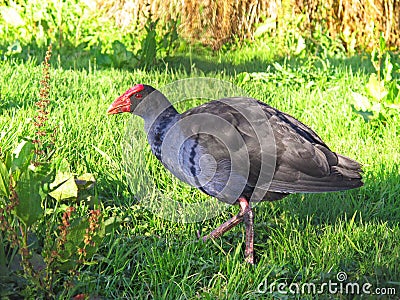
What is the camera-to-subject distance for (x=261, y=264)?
3480 millimetres

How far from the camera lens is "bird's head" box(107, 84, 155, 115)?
12.9 ft

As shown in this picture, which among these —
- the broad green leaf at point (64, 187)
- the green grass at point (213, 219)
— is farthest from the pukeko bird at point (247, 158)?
the broad green leaf at point (64, 187)

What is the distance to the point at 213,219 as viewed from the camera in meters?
4.14

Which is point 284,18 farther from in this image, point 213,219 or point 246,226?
point 246,226

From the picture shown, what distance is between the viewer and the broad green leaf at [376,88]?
18.0 feet

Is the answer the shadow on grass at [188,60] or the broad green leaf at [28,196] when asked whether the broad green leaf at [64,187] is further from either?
the shadow on grass at [188,60]

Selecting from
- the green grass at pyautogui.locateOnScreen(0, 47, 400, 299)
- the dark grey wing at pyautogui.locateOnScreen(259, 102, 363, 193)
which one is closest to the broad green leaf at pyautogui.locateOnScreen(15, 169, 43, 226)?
the green grass at pyautogui.locateOnScreen(0, 47, 400, 299)

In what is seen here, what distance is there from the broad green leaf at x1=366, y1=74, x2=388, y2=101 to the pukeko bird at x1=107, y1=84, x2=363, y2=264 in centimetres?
197

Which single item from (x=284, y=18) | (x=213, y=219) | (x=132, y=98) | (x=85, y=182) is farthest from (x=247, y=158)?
(x=284, y=18)

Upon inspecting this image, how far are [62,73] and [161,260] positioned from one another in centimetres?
352

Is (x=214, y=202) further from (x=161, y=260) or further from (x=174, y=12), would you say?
(x=174, y=12)

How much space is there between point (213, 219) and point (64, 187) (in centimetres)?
103

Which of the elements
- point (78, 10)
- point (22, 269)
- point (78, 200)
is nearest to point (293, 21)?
point (78, 10)

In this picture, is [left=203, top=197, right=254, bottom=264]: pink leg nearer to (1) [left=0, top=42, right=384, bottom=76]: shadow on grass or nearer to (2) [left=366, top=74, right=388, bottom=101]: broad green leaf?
(2) [left=366, top=74, right=388, bottom=101]: broad green leaf
